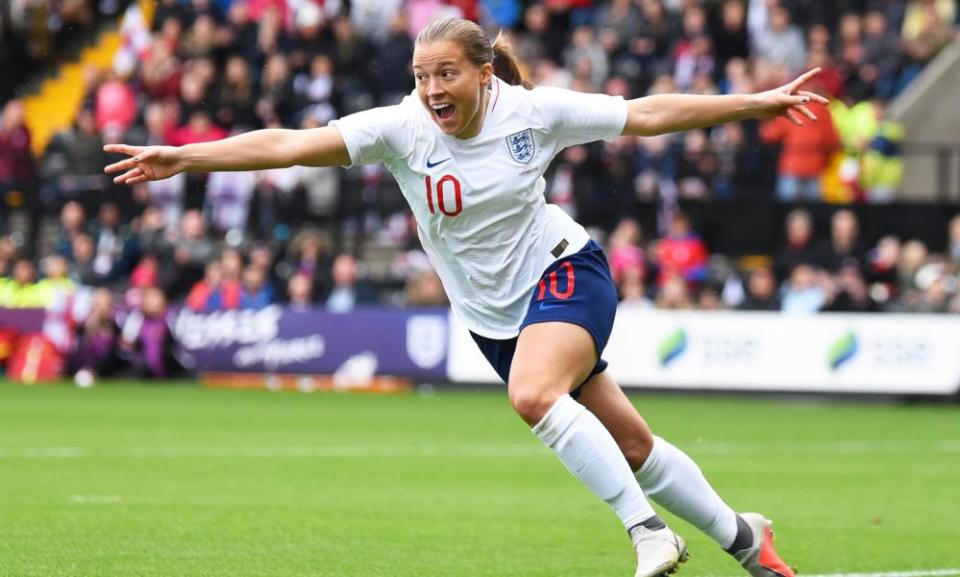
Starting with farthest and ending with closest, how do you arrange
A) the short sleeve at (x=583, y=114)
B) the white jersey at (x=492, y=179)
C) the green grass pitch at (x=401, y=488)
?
the green grass pitch at (x=401, y=488) < the short sleeve at (x=583, y=114) < the white jersey at (x=492, y=179)

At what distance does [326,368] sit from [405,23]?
5.72 m

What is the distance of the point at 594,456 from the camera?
20.1 ft

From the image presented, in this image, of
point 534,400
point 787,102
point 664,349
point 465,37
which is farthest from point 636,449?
point 664,349

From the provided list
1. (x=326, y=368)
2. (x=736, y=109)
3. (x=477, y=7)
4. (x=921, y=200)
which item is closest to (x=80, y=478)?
(x=736, y=109)

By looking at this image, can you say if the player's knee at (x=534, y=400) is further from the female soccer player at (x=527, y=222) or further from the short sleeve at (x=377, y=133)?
the short sleeve at (x=377, y=133)

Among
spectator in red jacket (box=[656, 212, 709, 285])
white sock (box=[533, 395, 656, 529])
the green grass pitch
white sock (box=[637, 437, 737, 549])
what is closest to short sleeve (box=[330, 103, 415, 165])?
white sock (box=[533, 395, 656, 529])

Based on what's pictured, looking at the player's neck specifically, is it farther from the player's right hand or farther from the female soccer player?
the player's right hand

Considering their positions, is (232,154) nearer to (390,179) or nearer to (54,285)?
(54,285)

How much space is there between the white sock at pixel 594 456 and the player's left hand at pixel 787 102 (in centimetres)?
131

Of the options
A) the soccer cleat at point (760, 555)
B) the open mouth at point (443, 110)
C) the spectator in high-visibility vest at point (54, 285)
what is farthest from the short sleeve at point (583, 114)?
the spectator in high-visibility vest at point (54, 285)

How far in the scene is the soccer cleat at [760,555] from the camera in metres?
6.65

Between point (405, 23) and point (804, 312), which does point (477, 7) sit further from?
point (804, 312)

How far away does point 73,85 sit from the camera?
30.2 m

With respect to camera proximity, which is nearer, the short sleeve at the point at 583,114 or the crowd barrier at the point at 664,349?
the short sleeve at the point at 583,114
